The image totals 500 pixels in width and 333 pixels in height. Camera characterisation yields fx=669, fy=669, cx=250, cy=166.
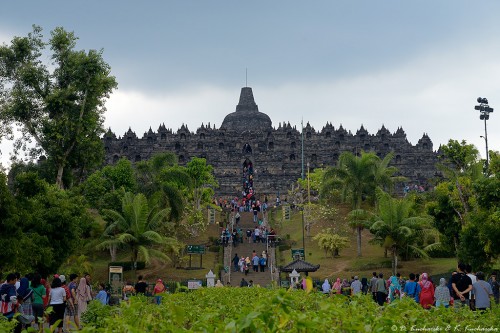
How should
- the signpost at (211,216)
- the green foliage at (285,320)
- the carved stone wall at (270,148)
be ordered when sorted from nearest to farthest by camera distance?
the green foliage at (285,320) < the signpost at (211,216) < the carved stone wall at (270,148)

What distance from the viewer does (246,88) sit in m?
91.6

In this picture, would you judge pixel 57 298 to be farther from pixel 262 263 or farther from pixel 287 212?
pixel 287 212

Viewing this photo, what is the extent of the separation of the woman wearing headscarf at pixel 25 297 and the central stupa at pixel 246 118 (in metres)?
69.0

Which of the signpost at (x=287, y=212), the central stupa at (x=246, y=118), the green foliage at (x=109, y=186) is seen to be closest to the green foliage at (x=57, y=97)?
the green foliage at (x=109, y=186)

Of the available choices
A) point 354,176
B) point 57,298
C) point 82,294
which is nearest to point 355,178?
point 354,176

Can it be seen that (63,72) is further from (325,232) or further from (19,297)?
(19,297)

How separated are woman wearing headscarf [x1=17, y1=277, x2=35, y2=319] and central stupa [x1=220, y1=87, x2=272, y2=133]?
69.0m

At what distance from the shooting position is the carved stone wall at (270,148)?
249 ft

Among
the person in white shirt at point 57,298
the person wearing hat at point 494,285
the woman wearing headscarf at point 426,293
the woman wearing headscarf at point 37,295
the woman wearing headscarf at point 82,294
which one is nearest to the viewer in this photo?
the woman wearing headscarf at point 37,295

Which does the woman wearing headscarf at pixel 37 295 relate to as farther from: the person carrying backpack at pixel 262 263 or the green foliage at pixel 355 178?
the green foliage at pixel 355 178

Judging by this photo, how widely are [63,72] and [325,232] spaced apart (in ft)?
60.9

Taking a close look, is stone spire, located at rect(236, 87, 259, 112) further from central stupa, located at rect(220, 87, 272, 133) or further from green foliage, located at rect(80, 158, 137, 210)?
green foliage, located at rect(80, 158, 137, 210)

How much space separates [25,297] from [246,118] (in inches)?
2889

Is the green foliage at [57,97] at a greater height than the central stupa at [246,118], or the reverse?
the central stupa at [246,118]
